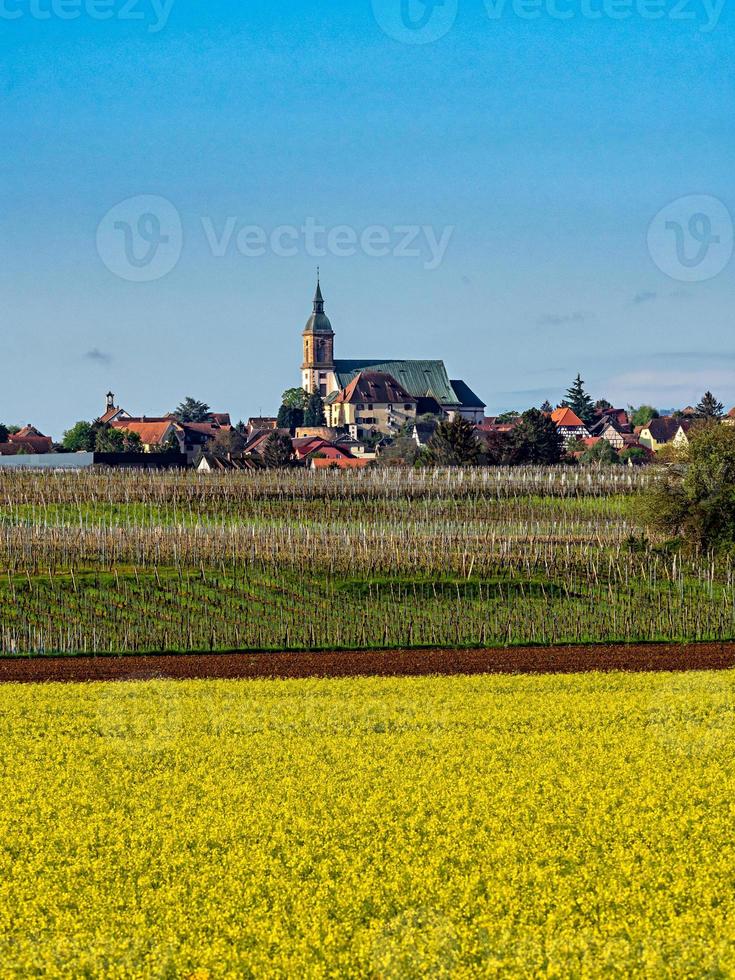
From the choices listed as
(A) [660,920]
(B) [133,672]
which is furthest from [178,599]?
(A) [660,920]

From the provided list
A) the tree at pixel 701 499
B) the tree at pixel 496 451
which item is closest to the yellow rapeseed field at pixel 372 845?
the tree at pixel 701 499

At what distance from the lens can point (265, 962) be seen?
12555 mm

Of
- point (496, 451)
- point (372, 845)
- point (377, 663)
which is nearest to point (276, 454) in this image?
point (496, 451)

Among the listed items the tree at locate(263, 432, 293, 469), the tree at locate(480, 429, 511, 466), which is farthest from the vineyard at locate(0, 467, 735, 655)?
the tree at locate(263, 432, 293, 469)

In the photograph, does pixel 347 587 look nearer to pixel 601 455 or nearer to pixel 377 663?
pixel 377 663

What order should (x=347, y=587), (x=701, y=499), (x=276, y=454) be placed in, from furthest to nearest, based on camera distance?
(x=276, y=454)
(x=701, y=499)
(x=347, y=587)

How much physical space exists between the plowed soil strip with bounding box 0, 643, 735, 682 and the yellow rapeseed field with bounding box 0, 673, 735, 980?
12520 millimetres

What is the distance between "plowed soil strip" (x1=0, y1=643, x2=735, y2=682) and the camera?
38.3 m

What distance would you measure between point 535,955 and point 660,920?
1716 mm

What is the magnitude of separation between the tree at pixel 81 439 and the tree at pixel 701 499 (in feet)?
458

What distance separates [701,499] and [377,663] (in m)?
22.5

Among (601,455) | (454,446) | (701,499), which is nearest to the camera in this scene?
(701,499)

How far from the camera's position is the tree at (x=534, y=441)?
128 meters

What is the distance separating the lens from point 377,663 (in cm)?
4028
